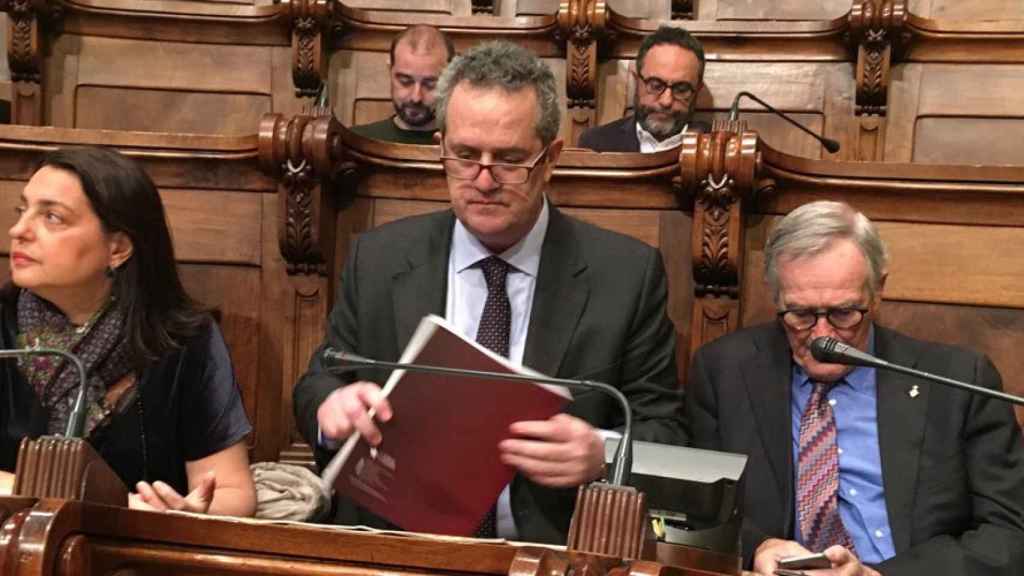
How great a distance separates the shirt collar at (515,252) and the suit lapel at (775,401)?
204 millimetres

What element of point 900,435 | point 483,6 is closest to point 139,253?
point 900,435

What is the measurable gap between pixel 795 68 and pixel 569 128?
14.5 inches

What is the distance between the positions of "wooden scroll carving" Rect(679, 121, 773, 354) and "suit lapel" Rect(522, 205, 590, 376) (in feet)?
0.65

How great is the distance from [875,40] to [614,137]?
0.43 meters

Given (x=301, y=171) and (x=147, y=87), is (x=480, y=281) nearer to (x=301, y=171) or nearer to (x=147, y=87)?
(x=301, y=171)

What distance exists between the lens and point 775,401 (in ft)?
3.45

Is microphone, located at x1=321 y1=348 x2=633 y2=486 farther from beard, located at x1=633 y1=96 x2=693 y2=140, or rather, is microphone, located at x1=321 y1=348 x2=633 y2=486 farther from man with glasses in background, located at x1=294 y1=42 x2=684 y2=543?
beard, located at x1=633 y1=96 x2=693 y2=140

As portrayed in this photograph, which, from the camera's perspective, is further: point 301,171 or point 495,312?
point 301,171

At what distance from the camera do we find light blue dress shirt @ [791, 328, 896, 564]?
1011mm

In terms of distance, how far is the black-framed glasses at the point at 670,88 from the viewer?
179cm

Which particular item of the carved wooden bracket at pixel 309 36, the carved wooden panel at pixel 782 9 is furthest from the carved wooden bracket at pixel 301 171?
the carved wooden panel at pixel 782 9

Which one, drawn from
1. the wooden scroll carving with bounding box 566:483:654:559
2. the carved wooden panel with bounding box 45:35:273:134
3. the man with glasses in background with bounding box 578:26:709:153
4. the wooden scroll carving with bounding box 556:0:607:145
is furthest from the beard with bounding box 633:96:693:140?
the wooden scroll carving with bounding box 566:483:654:559

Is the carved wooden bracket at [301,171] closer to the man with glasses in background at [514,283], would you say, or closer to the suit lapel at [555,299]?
the man with glasses in background at [514,283]

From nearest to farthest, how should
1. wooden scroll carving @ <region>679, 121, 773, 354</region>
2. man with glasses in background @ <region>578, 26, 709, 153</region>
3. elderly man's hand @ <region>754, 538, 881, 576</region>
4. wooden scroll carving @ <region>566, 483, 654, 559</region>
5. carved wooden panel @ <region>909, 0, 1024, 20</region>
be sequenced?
wooden scroll carving @ <region>566, 483, 654, 559</region> → elderly man's hand @ <region>754, 538, 881, 576</region> → wooden scroll carving @ <region>679, 121, 773, 354</region> → man with glasses in background @ <region>578, 26, 709, 153</region> → carved wooden panel @ <region>909, 0, 1024, 20</region>
